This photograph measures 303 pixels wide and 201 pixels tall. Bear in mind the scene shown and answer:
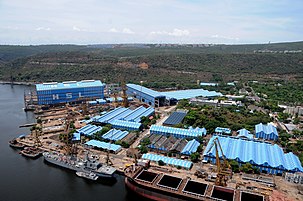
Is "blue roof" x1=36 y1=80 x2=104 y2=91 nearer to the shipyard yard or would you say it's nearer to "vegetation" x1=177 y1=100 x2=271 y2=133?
the shipyard yard

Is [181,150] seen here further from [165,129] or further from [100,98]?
[100,98]

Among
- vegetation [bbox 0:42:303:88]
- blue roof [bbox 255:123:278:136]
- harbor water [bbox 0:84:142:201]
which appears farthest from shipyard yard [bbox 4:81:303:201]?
vegetation [bbox 0:42:303:88]

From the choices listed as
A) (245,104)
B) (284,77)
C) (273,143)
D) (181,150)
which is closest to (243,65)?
(284,77)

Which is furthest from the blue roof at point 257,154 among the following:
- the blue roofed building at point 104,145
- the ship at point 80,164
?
the ship at point 80,164

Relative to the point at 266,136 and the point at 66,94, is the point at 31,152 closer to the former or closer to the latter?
the point at 66,94

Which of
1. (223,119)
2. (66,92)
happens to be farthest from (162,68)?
(223,119)

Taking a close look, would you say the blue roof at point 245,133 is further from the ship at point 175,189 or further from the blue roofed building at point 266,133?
the ship at point 175,189
